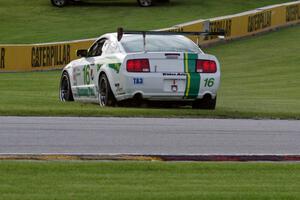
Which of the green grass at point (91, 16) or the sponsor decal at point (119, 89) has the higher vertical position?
the sponsor decal at point (119, 89)

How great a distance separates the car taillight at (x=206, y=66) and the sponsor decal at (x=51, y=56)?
50.9 feet

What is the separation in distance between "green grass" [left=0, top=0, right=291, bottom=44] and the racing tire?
58.7 feet

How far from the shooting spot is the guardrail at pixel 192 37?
105 ft

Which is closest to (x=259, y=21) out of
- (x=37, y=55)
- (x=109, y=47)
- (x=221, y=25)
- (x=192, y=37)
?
(x=221, y=25)

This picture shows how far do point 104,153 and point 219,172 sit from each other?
1869mm

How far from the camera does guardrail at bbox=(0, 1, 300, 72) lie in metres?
32.0

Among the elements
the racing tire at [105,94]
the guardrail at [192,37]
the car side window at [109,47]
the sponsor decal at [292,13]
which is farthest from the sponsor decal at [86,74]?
the sponsor decal at [292,13]

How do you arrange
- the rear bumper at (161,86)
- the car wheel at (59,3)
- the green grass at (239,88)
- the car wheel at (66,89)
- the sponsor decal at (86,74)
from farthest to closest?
the car wheel at (59,3)
the car wheel at (66,89)
the sponsor decal at (86,74)
the rear bumper at (161,86)
the green grass at (239,88)

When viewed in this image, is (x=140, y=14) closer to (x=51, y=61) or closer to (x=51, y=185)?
(x=51, y=61)

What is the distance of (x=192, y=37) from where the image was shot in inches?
1369

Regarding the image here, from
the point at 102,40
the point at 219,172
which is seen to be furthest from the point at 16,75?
the point at 219,172

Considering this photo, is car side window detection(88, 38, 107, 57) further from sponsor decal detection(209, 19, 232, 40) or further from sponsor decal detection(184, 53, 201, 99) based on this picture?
sponsor decal detection(209, 19, 232, 40)

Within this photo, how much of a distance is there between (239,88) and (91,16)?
17282 mm

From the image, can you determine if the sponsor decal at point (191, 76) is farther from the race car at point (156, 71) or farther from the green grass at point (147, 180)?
the green grass at point (147, 180)
